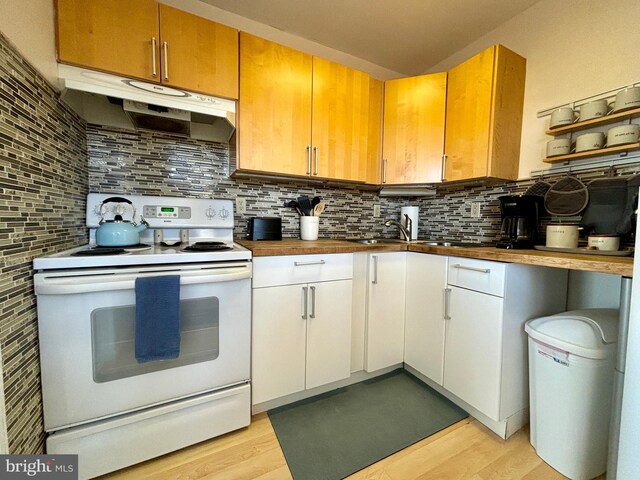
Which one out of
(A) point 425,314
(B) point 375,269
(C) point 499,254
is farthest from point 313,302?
(C) point 499,254

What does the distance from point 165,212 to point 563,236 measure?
7.12 feet

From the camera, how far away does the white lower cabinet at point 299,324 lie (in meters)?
1.33

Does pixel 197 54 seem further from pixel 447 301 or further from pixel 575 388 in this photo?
pixel 575 388

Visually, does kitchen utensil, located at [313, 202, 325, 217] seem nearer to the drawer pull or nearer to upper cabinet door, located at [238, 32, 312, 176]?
upper cabinet door, located at [238, 32, 312, 176]

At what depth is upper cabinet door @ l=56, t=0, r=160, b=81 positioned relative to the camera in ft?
3.74

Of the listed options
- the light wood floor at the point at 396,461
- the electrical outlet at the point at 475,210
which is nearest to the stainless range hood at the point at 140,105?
the light wood floor at the point at 396,461

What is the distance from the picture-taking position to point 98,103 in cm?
139

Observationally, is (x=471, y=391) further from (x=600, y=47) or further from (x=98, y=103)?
(x=98, y=103)

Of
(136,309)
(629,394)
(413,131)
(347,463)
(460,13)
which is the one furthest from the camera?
(413,131)

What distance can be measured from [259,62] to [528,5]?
171 centimetres

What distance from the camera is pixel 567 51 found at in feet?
4.80

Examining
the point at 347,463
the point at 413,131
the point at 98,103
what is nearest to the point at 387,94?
the point at 413,131

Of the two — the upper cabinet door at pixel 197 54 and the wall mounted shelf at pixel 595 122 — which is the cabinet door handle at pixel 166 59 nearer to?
the upper cabinet door at pixel 197 54

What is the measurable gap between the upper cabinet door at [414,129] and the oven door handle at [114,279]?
4.46 feet
